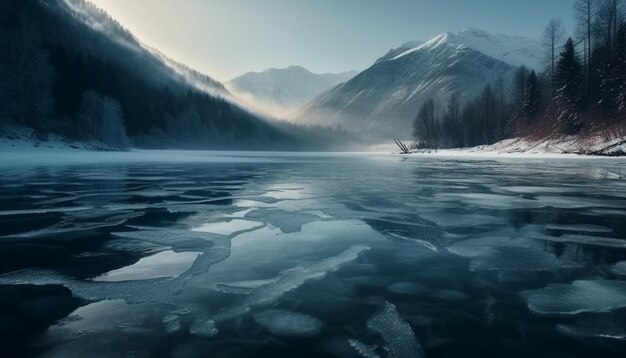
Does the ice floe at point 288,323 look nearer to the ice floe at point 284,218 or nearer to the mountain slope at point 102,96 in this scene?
the ice floe at point 284,218

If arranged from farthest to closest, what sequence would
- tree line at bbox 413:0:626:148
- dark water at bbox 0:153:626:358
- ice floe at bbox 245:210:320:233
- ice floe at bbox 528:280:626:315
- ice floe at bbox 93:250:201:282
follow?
1. tree line at bbox 413:0:626:148
2. ice floe at bbox 245:210:320:233
3. ice floe at bbox 93:250:201:282
4. ice floe at bbox 528:280:626:315
5. dark water at bbox 0:153:626:358

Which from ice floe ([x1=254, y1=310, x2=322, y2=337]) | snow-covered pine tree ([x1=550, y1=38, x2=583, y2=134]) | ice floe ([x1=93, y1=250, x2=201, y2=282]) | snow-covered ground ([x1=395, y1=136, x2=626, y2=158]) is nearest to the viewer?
ice floe ([x1=254, y1=310, x2=322, y2=337])

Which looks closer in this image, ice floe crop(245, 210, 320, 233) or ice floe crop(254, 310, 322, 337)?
ice floe crop(254, 310, 322, 337)

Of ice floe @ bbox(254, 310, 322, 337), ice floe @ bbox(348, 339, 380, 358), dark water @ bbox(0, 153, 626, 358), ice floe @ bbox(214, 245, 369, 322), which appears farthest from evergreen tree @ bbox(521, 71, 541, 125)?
ice floe @ bbox(348, 339, 380, 358)

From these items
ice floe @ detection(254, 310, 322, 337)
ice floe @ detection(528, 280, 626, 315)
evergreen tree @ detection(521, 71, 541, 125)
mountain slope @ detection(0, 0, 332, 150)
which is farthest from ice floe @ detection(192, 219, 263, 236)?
evergreen tree @ detection(521, 71, 541, 125)

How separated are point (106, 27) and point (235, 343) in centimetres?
19820

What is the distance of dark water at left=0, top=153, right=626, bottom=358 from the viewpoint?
3164mm

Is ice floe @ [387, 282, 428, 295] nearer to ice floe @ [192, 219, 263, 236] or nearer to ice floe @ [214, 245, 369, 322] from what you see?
ice floe @ [214, 245, 369, 322]

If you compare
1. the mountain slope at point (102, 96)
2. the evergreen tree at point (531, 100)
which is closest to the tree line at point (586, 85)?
the evergreen tree at point (531, 100)

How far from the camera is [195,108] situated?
119m

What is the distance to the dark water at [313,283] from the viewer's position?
316 cm

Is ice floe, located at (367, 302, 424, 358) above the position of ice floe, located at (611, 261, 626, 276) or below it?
below

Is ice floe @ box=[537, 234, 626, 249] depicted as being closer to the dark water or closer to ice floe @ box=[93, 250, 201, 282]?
the dark water

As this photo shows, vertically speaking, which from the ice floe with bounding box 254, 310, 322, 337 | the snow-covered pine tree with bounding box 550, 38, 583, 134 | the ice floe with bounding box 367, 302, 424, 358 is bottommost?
the ice floe with bounding box 254, 310, 322, 337
